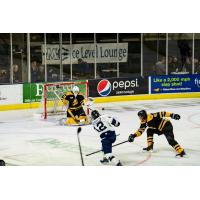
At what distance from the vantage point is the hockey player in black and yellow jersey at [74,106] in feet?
29.7

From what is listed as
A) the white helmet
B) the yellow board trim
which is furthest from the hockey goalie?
the yellow board trim

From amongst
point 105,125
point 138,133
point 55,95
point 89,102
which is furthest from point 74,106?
point 138,133

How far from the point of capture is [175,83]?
10.1 meters

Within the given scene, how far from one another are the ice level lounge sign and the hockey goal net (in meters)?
0.51

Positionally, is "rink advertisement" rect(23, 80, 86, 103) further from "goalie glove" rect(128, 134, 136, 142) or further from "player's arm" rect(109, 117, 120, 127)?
"goalie glove" rect(128, 134, 136, 142)

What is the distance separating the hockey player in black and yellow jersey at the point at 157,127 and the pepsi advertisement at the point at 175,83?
67cm

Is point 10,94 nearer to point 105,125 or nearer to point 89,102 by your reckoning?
point 89,102

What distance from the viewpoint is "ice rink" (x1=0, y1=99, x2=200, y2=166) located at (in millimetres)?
8266

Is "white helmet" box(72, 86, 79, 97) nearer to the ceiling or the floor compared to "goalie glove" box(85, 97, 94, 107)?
nearer to the ceiling

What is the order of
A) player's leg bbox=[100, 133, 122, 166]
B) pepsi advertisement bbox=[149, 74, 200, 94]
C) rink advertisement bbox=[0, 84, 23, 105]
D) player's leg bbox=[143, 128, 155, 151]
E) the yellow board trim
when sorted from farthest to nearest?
pepsi advertisement bbox=[149, 74, 200, 94] → the yellow board trim → rink advertisement bbox=[0, 84, 23, 105] → player's leg bbox=[143, 128, 155, 151] → player's leg bbox=[100, 133, 122, 166]

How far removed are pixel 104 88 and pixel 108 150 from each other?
1.70 meters

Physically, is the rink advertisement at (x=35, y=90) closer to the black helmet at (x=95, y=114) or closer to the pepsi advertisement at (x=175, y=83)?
the black helmet at (x=95, y=114)
